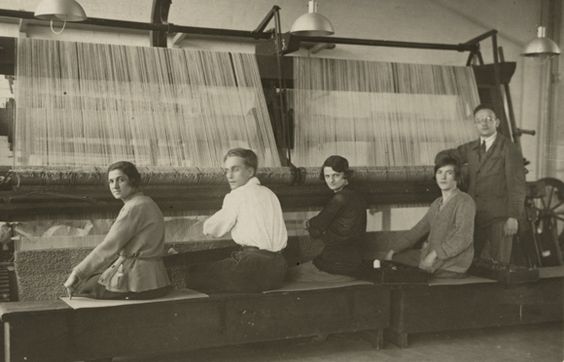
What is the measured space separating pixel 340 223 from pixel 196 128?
3.60 ft

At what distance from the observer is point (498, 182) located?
441cm

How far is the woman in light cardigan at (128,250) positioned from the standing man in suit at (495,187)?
78.8 inches

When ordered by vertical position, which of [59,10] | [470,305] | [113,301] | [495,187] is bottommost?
[470,305]

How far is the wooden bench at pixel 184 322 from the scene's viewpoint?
301cm

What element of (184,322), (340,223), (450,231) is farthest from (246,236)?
(450,231)

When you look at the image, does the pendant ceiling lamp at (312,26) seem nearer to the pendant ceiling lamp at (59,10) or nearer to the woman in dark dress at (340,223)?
the woman in dark dress at (340,223)

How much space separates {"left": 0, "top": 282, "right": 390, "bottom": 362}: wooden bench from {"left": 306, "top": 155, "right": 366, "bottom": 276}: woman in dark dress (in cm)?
23

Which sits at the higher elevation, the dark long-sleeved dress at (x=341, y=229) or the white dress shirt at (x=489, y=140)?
the white dress shirt at (x=489, y=140)

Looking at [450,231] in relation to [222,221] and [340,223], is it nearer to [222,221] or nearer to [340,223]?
[340,223]

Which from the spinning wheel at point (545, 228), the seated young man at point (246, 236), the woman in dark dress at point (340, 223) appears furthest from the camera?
the spinning wheel at point (545, 228)

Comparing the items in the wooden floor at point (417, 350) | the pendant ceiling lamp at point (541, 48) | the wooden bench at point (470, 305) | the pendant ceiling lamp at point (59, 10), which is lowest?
the wooden floor at point (417, 350)

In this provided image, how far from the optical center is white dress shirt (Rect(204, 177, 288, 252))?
11.6ft

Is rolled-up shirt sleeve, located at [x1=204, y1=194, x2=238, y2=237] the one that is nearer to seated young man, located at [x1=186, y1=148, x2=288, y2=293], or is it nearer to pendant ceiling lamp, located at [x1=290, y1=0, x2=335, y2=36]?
seated young man, located at [x1=186, y1=148, x2=288, y2=293]


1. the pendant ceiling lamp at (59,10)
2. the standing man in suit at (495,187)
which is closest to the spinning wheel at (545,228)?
the standing man in suit at (495,187)
